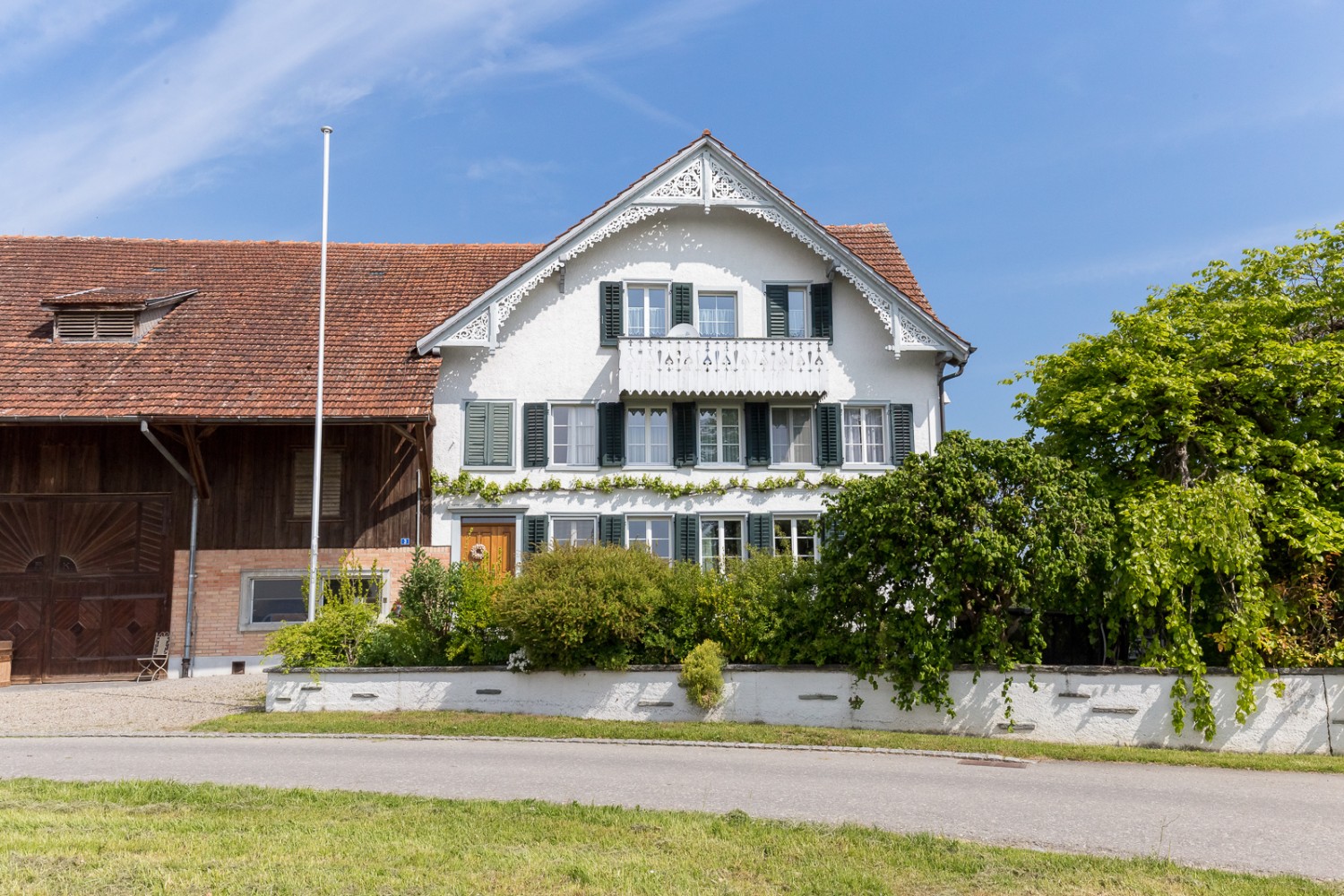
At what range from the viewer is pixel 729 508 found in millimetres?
22594

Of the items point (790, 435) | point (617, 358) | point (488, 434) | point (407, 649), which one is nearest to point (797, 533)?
point (790, 435)

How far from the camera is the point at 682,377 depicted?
2227cm

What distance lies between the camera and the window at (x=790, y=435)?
23.2 meters

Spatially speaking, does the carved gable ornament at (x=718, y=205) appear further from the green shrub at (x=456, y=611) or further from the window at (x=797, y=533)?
the green shrub at (x=456, y=611)

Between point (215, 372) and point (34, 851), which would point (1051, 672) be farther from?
point (215, 372)

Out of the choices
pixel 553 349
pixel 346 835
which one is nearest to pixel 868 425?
pixel 553 349

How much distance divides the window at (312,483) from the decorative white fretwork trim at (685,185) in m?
8.92

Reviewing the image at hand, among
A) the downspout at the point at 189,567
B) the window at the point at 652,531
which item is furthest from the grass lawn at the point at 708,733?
the window at the point at 652,531

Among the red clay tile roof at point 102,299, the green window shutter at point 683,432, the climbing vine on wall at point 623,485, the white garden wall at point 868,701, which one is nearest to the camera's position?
the white garden wall at point 868,701

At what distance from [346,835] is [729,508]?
50.9 feet

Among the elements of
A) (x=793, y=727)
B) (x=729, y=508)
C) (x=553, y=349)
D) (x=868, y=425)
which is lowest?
(x=793, y=727)

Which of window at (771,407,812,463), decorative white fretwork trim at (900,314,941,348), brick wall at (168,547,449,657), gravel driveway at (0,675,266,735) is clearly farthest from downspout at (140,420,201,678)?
decorative white fretwork trim at (900,314,941,348)

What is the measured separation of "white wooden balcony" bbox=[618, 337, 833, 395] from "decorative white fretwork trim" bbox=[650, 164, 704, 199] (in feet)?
10.7

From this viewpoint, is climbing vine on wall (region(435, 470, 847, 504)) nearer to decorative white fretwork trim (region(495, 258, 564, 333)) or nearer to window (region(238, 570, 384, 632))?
window (region(238, 570, 384, 632))
